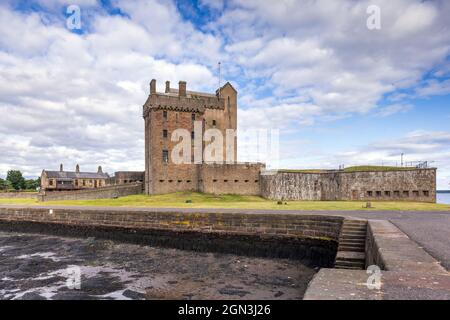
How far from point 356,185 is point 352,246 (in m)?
25.3

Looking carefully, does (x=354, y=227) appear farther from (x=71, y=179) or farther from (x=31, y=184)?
(x=31, y=184)

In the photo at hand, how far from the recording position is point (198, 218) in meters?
19.9

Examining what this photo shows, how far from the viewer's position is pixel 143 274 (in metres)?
13.0

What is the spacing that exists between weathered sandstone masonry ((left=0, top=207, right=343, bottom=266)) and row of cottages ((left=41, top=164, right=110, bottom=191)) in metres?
57.3

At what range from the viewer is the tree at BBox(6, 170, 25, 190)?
90.5 m

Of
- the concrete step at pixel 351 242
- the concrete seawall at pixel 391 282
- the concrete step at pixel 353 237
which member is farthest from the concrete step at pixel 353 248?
the concrete seawall at pixel 391 282

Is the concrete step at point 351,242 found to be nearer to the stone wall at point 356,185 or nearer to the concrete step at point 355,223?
the concrete step at point 355,223

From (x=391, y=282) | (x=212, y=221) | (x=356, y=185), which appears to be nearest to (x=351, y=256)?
(x=391, y=282)

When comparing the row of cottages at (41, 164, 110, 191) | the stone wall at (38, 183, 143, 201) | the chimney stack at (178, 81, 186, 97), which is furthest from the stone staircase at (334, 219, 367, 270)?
the row of cottages at (41, 164, 110, 191)

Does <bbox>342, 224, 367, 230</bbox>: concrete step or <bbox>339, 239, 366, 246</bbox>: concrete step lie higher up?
<bbox>342, 224, 367, 230</bbox>: concrete step

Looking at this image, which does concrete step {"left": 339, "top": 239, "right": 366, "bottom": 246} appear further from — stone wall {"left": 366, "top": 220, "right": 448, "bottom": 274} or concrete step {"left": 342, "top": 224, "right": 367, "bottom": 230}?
stone wall {"left": 366, "top": 220, "right": 448, "bottom": 274}

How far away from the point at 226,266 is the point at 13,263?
367 inches
